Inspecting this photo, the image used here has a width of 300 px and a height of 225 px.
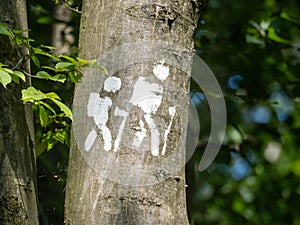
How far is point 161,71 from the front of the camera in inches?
63.3

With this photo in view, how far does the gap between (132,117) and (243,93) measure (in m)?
2.39

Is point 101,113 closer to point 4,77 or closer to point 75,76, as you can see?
point 75,76

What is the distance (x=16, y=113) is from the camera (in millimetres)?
1745

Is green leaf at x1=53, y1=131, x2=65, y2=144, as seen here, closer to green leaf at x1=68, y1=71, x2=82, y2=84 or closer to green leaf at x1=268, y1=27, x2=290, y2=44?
green leaf at x1=68, y1=71, x2=82, y2=84

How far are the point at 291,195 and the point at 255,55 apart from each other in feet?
4.02

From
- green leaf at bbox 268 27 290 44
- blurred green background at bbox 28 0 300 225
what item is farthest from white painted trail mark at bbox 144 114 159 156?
green leaf at bbox 268 27 290 44

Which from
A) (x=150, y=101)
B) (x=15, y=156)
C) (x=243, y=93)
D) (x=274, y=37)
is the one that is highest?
(x=274, y=37)

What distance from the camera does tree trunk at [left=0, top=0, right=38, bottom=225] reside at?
65.1 inches

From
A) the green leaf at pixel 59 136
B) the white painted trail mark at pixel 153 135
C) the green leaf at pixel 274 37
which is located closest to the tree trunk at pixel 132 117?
the white painted trail mark at pixel 153 135

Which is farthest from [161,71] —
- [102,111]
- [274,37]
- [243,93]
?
[274,37]

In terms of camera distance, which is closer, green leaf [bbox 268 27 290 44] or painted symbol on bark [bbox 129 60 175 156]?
painted symbol on bark [bbox 129 60 175 156]

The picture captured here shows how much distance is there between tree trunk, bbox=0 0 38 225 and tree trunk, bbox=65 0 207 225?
15 cm

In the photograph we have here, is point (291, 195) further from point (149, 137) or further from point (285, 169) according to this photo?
point (149, 137)

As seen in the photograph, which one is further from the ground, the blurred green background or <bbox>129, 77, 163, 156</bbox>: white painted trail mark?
the blurred green background
